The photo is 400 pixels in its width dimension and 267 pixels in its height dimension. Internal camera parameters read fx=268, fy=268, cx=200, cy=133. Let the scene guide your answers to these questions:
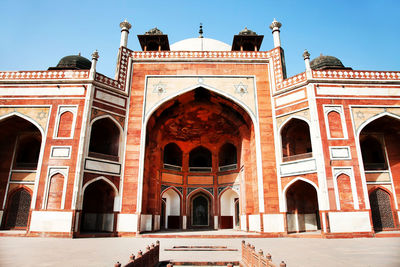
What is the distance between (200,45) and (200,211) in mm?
12847

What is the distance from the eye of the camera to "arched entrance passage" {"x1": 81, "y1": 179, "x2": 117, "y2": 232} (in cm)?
1284

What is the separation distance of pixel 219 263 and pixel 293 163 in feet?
28.6

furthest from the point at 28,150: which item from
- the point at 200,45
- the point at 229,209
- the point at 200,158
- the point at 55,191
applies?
the point at 200,45

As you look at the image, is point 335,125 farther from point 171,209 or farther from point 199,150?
point 171,209

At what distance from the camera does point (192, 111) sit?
1702cm

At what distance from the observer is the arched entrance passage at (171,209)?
731 inches

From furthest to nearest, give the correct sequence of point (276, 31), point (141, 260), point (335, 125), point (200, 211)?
point (200, 211), point (276, 31), point (335, 125), point (141, 260)

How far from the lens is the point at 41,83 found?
13164 millimetres

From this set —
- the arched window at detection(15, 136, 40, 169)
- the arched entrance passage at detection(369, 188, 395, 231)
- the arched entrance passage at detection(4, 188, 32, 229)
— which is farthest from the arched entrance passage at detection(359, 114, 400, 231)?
the arched window at detection(15, 136, 40, 169)

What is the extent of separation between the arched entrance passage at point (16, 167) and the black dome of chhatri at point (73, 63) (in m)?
5.04

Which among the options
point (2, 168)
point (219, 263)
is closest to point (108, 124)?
point (2, 168)

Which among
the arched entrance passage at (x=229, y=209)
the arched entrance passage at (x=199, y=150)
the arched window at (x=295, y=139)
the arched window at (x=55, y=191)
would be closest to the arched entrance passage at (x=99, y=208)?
the arched window at (x=55, y=191)

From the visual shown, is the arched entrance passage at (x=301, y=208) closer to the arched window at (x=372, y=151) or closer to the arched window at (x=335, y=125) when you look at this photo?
the arched window at (x=335, y=125)

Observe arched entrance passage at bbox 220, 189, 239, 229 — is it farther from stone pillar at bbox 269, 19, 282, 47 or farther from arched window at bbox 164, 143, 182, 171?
stone pillar at bbox 269, 19, 282, 47
